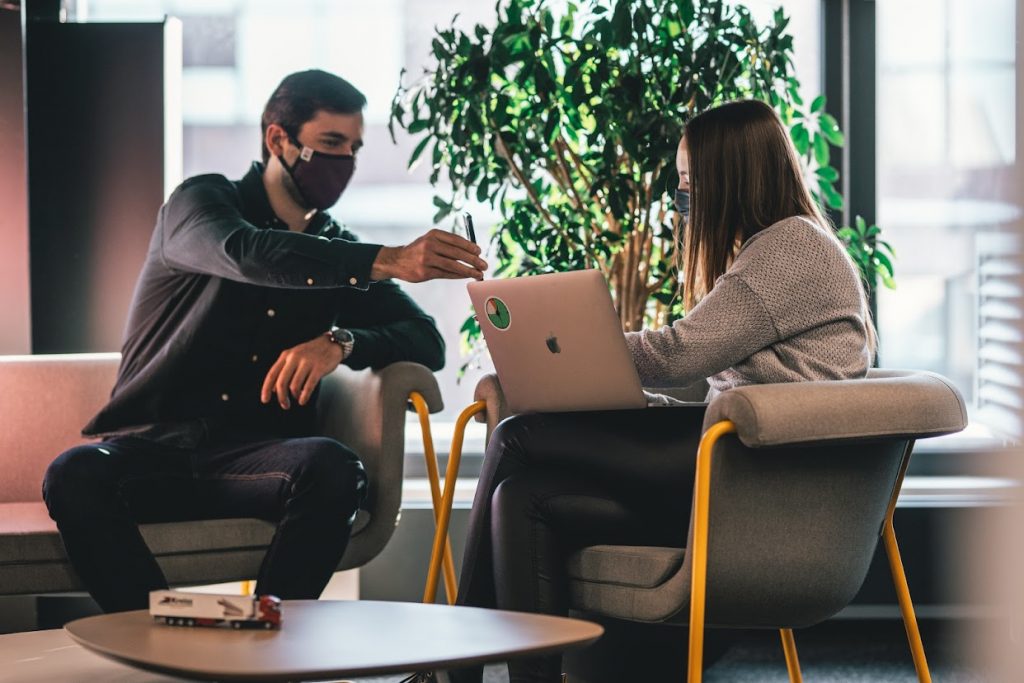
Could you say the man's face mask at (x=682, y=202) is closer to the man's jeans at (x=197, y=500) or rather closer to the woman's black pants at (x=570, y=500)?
the woman's black pants at (x=570, y=500)

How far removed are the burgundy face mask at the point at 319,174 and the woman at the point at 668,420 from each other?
2.59 ft

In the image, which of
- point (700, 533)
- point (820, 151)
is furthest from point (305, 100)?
point (700, 533)

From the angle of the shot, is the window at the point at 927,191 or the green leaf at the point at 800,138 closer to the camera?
the green leaf at the point at 800,138

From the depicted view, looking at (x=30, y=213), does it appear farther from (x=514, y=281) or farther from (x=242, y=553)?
(x=514, y=281)

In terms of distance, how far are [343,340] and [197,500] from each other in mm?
436

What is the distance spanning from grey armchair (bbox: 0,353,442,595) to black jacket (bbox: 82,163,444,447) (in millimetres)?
94

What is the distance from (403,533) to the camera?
3301 millimetres

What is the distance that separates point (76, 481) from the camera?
2.20 metres

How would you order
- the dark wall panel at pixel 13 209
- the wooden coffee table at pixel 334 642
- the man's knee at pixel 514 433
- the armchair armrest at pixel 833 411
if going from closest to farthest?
1. the wooden coffee table at pixel 334 642
2. the armchair armrest at pixel 833 411
3. the man's knee at pixel 514 433
4. the dark wall panel at pixel 13 209

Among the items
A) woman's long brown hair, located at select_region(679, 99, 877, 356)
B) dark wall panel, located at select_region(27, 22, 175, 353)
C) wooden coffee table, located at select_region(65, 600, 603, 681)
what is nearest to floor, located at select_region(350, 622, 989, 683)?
woman's long brown hair, located at select_region(679, 99, 877, 356)

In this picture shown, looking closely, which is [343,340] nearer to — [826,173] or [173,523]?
[173,523]

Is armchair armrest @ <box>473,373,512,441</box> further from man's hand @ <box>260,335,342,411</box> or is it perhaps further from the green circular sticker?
man's hand @ <box>260,335,342,411</box>

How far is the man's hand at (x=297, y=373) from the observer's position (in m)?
2.41

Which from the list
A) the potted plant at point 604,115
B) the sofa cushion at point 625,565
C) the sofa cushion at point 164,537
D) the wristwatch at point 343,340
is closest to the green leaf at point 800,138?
the potted plant at point 604,115
